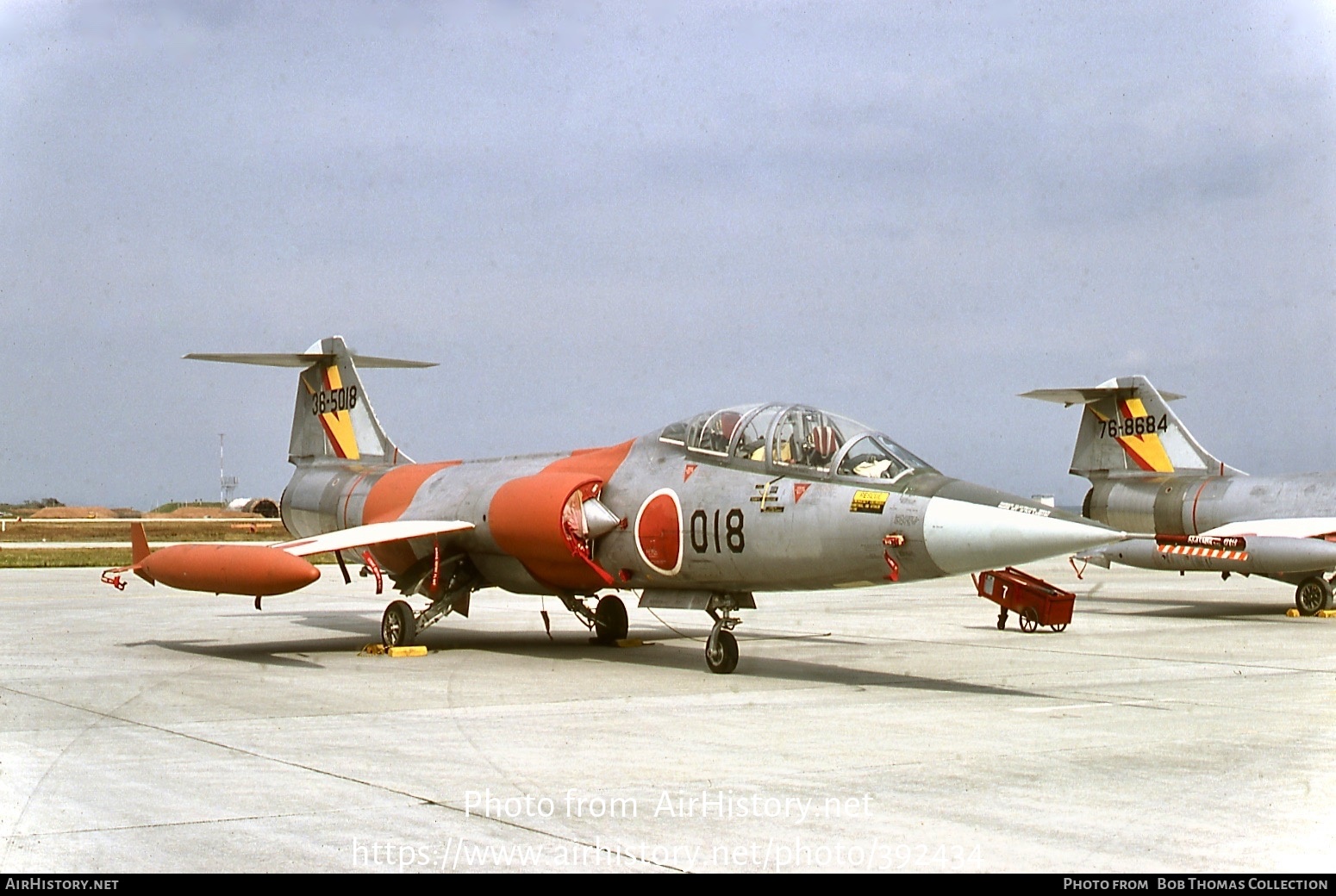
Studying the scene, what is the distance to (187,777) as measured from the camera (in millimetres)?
7461

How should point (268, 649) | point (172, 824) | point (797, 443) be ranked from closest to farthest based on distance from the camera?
point (172, 824)
point (797, 443)
point (268, 649)

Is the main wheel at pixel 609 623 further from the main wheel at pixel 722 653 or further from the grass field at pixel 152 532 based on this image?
the grass field at pixel 152 532

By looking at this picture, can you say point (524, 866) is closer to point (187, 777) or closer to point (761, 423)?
point (187, 777)

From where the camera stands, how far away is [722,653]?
13.0 m

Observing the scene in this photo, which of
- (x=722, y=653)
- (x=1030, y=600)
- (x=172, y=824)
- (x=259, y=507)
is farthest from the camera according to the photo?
(x=259, y=507)

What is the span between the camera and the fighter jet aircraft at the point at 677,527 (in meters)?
11.1

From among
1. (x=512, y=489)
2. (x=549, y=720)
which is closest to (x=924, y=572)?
(x=549, y=720)

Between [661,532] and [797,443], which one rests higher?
[797,443]

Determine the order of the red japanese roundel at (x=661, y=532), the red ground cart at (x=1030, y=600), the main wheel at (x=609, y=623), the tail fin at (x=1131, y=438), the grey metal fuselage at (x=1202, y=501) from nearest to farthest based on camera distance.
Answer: the red japanese roundel at (x=661, y=532), the main wheel at (x=609, y=623), the red ground cart at (x=1030, y=600), the grey metal fuselage at (x=1202, y=501), the tail fin at (x=1131, y=438)

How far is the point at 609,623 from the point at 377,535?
3.25 meters

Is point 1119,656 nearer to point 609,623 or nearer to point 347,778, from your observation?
point 609,623

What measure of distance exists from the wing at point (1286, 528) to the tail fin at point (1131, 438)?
2.03 metres

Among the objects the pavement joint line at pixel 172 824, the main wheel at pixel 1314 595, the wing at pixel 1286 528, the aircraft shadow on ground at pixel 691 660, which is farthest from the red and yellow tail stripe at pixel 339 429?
the main wheel at pixel 1314 595

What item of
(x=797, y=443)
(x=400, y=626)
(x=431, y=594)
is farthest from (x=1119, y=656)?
(x=400, y=626)
